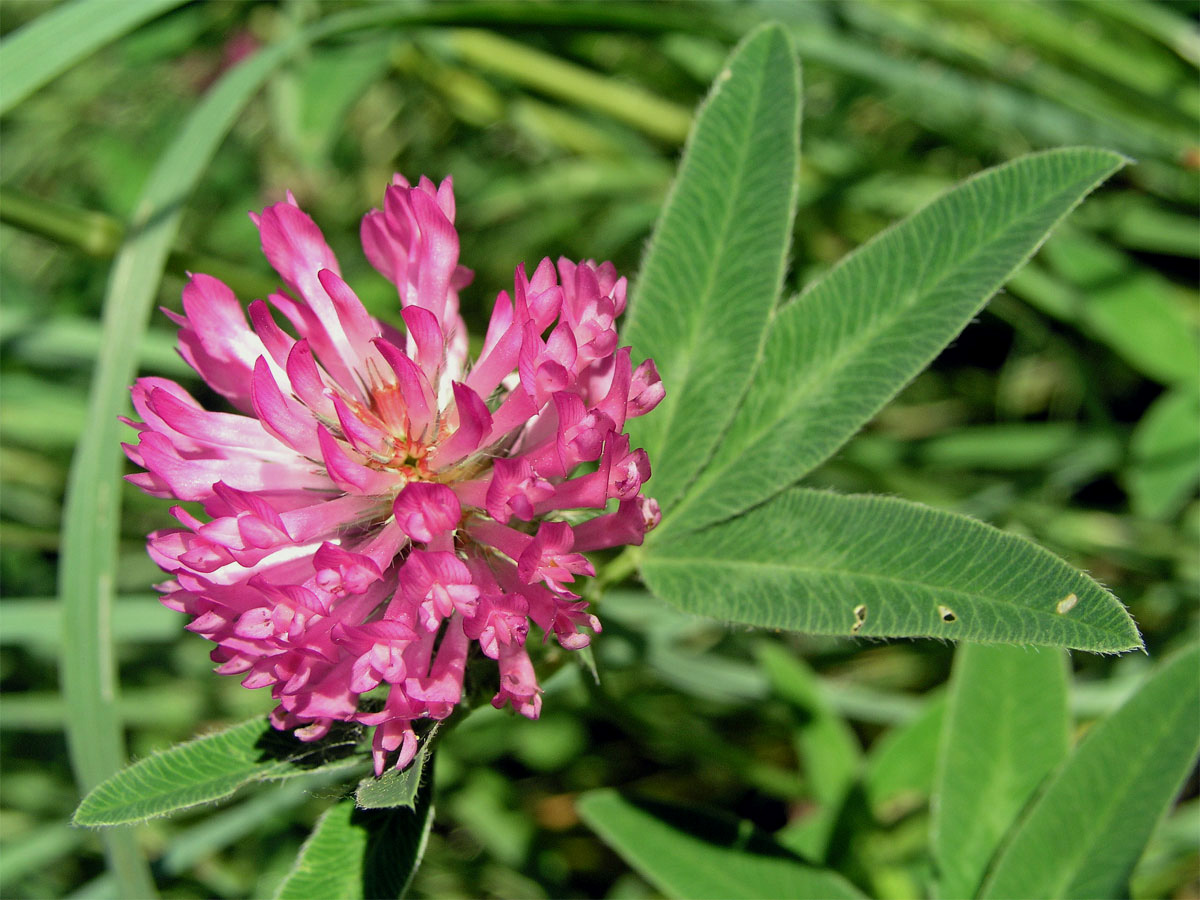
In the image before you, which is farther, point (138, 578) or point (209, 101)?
point (138, 578)

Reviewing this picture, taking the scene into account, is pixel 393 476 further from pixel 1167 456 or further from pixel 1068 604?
pixel 1167 456

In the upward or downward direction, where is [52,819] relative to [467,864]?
upward

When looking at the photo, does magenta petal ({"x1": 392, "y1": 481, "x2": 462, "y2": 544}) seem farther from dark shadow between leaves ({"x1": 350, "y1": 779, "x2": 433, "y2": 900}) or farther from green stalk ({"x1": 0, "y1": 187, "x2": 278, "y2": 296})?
green stalk ({"x1": 0, "y1": 187, "x2": 278, "y2": 296})

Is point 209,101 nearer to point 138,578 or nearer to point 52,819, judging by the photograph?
point 138,578

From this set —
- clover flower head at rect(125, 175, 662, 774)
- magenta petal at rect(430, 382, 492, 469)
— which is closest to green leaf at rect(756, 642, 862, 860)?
clover flower head at rect(125, 175, 662, 774)

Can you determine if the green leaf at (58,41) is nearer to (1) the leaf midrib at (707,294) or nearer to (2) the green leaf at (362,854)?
(1) the leaf midrib at (707,294)

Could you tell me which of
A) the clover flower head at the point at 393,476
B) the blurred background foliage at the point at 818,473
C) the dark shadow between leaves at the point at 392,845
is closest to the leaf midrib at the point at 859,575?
the clover flower head at the point at 393,476

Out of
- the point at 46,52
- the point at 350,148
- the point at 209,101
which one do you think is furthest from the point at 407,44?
the point at 46,52
